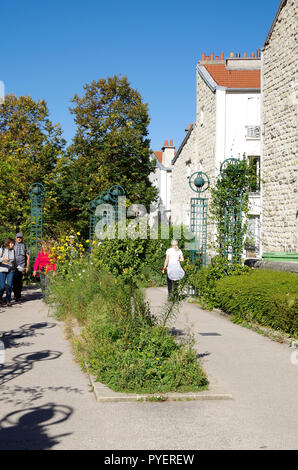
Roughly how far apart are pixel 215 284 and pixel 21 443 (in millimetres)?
8666

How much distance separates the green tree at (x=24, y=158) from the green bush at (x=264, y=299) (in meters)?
6.65

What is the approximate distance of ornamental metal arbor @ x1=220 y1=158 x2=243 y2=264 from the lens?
1326 centimetres

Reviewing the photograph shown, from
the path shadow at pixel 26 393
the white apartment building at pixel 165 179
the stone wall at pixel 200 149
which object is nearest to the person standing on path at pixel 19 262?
the path shadow at pixel 26 393

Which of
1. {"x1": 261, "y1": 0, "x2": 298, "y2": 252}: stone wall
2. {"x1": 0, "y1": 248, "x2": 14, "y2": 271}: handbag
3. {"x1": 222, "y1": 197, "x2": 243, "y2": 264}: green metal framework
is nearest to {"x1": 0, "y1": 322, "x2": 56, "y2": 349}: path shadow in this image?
{"x1": 0, "y1": 248, "x2": 14, "y2": 271}: handbag

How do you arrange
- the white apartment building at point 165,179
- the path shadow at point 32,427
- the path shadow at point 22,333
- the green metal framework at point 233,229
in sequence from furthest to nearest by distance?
the white apartment building at point 165,179 < the green metal framework at point 233,229 < the path shadow at point 22,333 < the path shadow at point 32,427

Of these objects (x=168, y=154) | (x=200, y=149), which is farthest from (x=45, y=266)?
(x=168, y=154)

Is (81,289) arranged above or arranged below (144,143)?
below

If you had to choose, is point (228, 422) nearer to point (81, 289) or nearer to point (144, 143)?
point (81, 289)

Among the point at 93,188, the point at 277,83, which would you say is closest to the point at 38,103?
the point at 93,188

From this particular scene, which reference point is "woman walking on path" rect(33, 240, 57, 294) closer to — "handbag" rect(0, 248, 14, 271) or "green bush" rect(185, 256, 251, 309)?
"handbag" rect(0, 248, 14, 271)

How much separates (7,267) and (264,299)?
20.8 feet

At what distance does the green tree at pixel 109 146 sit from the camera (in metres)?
33.0

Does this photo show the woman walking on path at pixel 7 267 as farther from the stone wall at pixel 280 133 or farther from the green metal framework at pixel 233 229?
the stone wall at pixel 280 133

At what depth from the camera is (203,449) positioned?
13.2 ft
